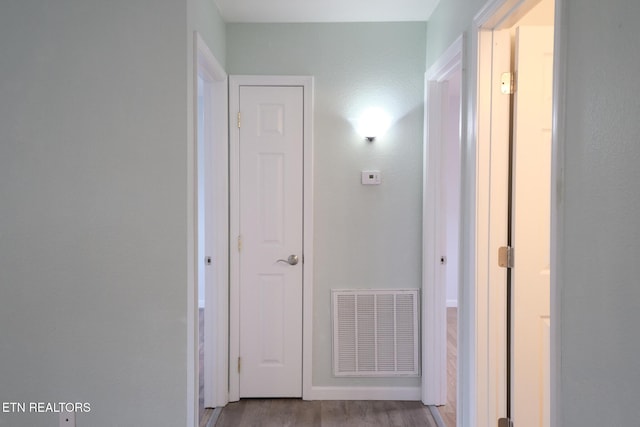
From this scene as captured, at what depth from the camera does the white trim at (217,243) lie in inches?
114

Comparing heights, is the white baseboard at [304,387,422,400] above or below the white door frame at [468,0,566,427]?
below

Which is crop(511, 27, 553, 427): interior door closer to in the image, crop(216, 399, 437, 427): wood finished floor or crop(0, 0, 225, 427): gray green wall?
crop(216, 399, 437, 427): wood finished floor

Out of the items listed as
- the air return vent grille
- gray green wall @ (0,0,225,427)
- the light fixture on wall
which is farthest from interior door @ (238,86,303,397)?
gray green wall @ (0,0,225,427)

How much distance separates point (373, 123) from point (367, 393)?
1868 millimetres

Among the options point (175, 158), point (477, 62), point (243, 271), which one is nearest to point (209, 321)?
point (243, 271)

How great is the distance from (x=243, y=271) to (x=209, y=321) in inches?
15.5

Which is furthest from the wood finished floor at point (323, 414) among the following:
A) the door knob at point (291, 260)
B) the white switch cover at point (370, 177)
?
the white switch cover at point (370, 177)

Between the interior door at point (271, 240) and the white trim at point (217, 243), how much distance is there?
0.12 m

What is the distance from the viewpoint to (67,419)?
2.03m

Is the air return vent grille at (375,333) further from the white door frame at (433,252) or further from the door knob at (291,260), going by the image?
the door knob at (291,260)

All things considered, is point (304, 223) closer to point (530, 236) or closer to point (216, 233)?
point (216, 233)

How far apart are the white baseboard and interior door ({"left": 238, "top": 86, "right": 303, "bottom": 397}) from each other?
0.62ft

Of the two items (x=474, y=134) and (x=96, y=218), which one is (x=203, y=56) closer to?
(x=96, y=218)

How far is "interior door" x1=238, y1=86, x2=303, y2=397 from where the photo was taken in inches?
119
